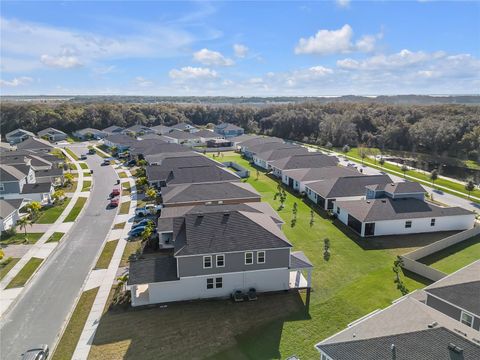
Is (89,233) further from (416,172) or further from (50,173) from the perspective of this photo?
(416,172)

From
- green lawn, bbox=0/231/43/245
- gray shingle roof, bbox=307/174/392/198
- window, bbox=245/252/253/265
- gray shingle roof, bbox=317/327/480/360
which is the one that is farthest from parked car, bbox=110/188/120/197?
gray shingle roof, bbox=317/327/480/360

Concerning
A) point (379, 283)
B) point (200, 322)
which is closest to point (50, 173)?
point (200, 322)

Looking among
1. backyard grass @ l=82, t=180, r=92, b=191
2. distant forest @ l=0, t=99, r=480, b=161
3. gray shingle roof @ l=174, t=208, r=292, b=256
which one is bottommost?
backyard grass @ l=82, t=180, r=92, b=191

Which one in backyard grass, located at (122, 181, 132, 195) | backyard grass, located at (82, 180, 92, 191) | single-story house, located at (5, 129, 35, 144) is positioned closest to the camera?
backyard grass, located at (122, 181, 132, 195)

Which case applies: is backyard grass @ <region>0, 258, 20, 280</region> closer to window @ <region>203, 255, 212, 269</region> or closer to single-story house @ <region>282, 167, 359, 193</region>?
window @ <region>203, 255, 212, 269</region>

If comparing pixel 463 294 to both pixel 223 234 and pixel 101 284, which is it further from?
pixel 101 284

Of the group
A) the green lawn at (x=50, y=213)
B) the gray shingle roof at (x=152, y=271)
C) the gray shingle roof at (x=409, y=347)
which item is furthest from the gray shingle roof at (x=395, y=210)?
the green lawn at (x=50, y=213)
